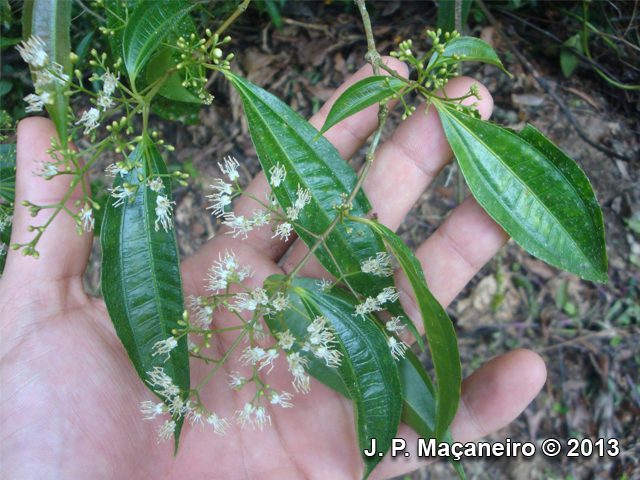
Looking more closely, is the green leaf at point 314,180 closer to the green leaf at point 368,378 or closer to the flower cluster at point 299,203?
the flower cluster at point 299,203

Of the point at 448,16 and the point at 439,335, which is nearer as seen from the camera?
the point at 439,335

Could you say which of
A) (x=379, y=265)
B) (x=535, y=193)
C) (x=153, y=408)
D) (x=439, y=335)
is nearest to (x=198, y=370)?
(x=153, y=408)

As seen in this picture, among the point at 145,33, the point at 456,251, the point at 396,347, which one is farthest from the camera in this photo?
the point at 456,251

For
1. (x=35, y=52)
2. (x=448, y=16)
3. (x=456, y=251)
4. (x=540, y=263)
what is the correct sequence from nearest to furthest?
(x=35, y=52), (x=456, y=251), (x=448, y=16), (x=540, y=263)

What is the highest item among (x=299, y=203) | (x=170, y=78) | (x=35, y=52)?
(x=35, y=52)

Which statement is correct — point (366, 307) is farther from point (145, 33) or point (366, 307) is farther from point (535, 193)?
point (145, 33)

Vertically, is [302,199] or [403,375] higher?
[302,199]
